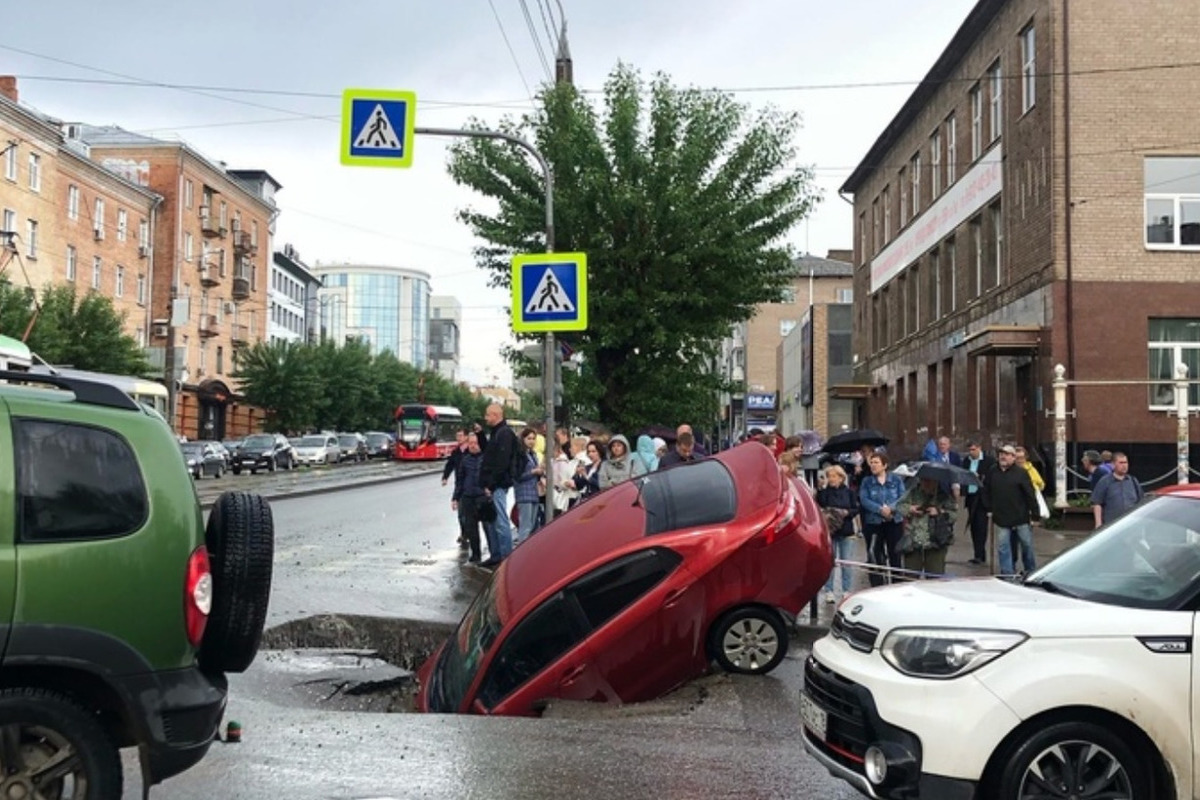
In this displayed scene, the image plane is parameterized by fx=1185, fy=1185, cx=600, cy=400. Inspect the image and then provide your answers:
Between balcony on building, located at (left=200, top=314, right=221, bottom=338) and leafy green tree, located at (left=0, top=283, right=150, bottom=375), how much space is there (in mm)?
22112

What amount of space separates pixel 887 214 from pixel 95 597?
129 ft

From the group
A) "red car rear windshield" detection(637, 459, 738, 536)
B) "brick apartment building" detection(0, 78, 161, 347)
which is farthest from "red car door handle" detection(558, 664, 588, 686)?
"brick apartment building" detection(0, 78, 161, 347)

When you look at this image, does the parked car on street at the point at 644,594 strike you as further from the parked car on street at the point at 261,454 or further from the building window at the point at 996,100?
the parked car on street at the point at 261,454

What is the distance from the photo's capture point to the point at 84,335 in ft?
138

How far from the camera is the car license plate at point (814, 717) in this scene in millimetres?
5016

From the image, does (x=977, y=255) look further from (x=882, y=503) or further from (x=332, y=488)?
(x=882, y=503)

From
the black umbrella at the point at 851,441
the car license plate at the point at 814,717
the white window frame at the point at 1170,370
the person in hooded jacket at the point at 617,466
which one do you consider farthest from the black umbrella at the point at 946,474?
the white window frame at the point at 1170,370

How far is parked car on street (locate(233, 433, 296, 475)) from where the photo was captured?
48375mm

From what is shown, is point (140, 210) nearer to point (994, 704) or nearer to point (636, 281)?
point (636, 281)

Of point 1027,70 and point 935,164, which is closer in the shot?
point 1027,70

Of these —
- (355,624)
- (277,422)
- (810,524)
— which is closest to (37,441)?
(810,524)

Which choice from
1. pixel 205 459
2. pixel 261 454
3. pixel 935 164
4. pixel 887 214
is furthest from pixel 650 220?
pixel 261 454

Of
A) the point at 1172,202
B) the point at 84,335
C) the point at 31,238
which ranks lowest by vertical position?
the point at 84,335

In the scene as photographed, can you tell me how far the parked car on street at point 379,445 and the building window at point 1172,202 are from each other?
51554 mm
